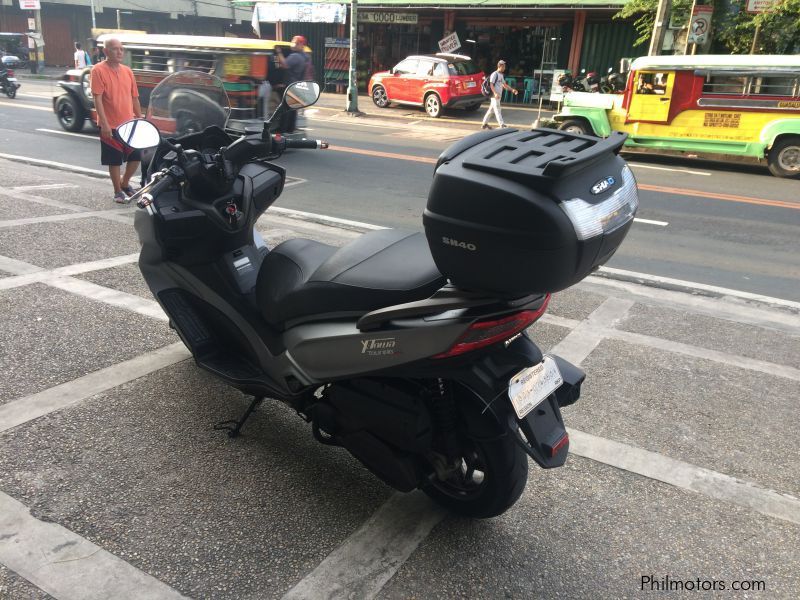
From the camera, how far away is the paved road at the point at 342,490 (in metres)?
2.55

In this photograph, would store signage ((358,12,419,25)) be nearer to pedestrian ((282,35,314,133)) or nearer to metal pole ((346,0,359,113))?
metal pole ((346,0,359,113))

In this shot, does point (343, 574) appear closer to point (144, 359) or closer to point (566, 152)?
point (566, 152)

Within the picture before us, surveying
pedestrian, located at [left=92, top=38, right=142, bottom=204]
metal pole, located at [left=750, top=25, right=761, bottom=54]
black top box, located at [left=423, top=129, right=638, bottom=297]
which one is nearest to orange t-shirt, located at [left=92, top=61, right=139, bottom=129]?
pedestrian, located at [left=92, top=38, right=142, bottom=204]

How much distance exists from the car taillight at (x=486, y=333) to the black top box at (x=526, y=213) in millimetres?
128

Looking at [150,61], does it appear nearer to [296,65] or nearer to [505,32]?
[296,65]

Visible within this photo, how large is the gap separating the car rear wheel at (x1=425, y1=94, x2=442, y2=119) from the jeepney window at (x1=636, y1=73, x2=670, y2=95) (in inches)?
306

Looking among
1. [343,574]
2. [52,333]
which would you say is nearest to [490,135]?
[343,574]

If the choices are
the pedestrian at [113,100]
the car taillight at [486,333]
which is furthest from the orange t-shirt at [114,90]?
the car taillight at [486,333]

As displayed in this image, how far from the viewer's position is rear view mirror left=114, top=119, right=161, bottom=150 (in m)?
3.29

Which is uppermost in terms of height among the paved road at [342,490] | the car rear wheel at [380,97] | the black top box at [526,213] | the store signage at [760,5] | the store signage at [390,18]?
the store signage at [760,5]

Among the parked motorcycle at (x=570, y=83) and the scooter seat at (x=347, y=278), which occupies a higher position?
the parked motorcycle at (x=570, y=83)

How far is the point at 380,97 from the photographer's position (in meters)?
22.5

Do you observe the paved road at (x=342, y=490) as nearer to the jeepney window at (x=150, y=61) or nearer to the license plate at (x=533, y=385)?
the license plate at (x=533, y=385)

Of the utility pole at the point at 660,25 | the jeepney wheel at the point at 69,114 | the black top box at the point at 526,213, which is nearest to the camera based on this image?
the black top box at the point at 526,213
